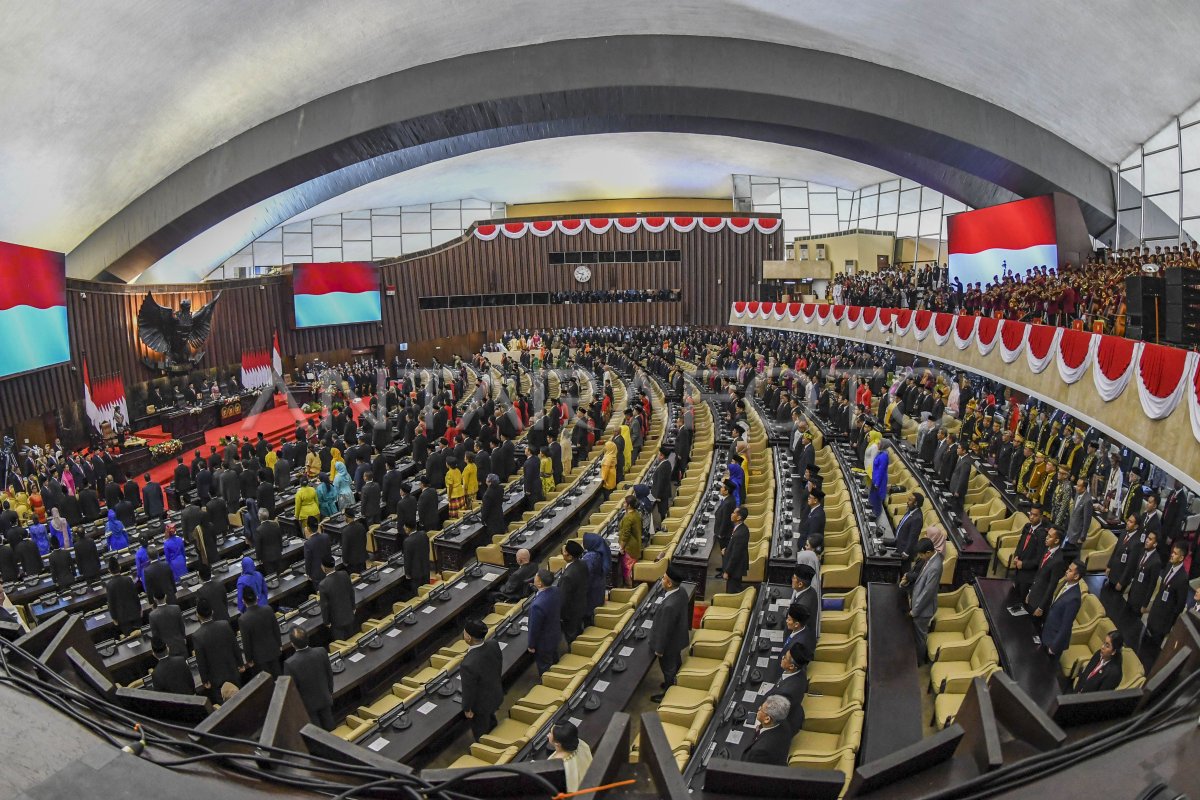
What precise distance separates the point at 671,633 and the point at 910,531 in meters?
2.84

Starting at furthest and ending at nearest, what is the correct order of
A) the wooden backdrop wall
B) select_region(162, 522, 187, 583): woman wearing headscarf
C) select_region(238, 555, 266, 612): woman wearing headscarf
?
the wooden backdrop wall → select_region(162, 522, 187, 583): woman wearing headscarf → select_region(238, 555, 266, 612): woman wearing headscarf

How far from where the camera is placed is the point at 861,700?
475 cm

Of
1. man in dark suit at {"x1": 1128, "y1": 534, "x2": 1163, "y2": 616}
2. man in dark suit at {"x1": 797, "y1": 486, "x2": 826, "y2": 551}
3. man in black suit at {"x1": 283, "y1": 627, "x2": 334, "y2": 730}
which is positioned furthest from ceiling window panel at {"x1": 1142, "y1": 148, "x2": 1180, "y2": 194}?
man in black suit at {"x1": 283, "y1": 627, "x2": 334, "y2": 730}

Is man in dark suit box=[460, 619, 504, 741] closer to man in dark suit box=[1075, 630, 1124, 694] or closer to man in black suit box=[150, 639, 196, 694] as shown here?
man in black suit box=[150, 639, 196, 694]

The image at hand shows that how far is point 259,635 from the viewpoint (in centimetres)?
597

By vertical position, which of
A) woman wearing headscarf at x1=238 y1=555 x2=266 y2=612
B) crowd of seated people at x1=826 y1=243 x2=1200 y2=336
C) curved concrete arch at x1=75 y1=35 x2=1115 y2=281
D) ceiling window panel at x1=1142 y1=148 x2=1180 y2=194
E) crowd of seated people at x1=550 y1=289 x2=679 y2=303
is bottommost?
woman wearing headscarf at x1=238 y1=555 x2=266 y2=612

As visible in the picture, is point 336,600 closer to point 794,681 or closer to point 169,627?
point 169,627

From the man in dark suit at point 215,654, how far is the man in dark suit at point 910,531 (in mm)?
5932

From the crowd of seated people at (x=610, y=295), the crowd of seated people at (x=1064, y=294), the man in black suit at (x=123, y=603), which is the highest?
the crowd of seated people at (x=610, y=295)

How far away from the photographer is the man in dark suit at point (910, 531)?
6984mm

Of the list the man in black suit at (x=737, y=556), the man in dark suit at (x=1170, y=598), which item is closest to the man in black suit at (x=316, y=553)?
the man in black suit at (x=737, y=556)

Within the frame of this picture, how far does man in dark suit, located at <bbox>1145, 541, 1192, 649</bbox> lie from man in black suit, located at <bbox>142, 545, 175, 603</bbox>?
8.83m

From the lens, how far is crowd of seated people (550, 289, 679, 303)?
32.1 meters

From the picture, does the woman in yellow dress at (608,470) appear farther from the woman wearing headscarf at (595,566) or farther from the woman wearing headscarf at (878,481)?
the woman wearing headscarf at (878,481)
